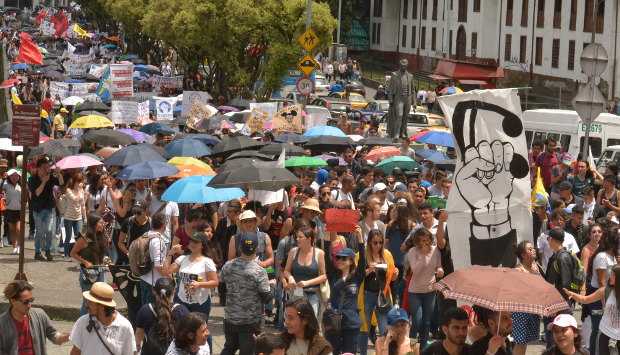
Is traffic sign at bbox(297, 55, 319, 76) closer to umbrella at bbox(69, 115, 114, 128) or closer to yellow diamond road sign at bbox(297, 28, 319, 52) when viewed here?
yellow diamond road sign at bbox(297, 28, 319, 52)

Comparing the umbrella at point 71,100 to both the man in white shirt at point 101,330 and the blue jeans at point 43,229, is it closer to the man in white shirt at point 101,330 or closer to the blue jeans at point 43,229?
the blue jeans at point 43,229

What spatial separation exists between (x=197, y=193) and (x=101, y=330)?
6135 millimetres

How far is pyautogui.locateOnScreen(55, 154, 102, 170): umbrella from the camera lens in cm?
1995

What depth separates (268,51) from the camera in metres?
40.4

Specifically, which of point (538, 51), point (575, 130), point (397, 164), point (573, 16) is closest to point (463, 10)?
point (538, 51)

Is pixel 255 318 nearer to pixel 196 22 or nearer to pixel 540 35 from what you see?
pixel 196 22

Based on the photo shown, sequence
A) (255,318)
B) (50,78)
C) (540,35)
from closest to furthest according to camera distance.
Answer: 1. (255,318)
2. (50,78)
3. (540,35)

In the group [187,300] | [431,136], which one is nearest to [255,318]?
[187,300]

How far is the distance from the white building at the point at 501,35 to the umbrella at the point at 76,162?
37.3 meters

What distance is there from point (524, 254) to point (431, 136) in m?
13.3

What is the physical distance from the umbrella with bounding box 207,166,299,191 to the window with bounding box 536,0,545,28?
50948 millimetres

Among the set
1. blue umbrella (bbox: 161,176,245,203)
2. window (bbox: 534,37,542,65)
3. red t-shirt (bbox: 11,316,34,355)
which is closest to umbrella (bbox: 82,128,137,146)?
blue umbrella (bbox: 161,176,245,203)

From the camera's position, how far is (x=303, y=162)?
20797 mm

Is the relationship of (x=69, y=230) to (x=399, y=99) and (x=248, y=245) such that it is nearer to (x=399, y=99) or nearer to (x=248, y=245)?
(x=248, y=245)
